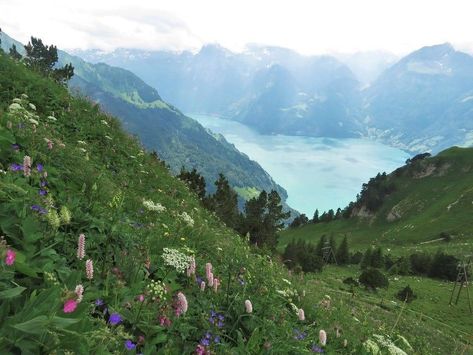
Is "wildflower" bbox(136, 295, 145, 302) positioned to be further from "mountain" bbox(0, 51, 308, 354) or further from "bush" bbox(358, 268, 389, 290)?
"bush" bbox(358, 268, 389, 290)

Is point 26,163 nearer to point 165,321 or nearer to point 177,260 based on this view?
point 177,260

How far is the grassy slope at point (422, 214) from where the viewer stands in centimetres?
11350

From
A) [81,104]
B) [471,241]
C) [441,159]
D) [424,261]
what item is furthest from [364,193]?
[81,104]

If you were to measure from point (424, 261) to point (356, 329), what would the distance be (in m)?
77.3

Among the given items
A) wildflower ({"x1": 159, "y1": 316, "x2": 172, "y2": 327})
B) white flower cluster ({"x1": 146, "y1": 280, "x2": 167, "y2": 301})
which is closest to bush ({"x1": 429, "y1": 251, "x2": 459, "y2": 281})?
white flower cluster ({"x1": 146, "y1": 280, "x2": 167, "y2": 301})

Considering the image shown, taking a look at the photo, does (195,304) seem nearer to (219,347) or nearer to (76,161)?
(219,347)

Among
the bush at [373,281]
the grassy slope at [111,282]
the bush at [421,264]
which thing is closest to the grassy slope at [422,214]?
the bush at [421,264]

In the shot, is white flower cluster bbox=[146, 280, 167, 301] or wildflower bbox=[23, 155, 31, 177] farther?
wildflower bbox=[23, 155, 31, 177]

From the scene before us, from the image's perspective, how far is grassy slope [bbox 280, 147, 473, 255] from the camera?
372 feet

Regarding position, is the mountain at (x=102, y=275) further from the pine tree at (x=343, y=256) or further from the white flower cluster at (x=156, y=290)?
the pine tree at (x=343, y=256)

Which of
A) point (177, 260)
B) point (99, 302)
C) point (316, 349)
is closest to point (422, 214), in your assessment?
point (316, 349)

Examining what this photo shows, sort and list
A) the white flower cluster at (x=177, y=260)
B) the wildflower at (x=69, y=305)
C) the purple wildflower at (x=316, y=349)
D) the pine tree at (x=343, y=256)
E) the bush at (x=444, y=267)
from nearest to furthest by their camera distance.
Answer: the wildflower at (x=69, y=305)
the white flower cluster at (x=177, y=260)
the purple wildflower at (x=316, y=349)
the bush at (x=444, y=267)
the pine tree at (x=343, y=256)

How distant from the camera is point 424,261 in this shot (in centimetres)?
7706

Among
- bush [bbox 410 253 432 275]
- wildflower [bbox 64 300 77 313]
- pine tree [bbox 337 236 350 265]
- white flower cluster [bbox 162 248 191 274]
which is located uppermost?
wildflower [bbox 64 300 77 313]
